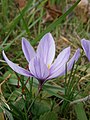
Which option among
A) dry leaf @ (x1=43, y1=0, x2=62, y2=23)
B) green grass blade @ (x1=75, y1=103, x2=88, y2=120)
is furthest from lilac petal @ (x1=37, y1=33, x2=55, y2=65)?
dry leaf @ (x1=43, y1=0, x2=62, y2=23)

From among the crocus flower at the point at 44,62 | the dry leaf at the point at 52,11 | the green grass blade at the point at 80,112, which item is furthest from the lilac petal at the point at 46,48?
the dry leaf at the point at 52,11

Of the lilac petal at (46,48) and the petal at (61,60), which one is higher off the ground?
the lilac petal at (46,48)

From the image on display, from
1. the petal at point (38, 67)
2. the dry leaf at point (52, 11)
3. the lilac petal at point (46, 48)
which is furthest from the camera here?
the dry leaf at point (52, 11)

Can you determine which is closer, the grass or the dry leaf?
the grass

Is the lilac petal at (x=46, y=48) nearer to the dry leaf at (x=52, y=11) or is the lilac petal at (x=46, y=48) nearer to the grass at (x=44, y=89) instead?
the grass at (x=44, y=89)

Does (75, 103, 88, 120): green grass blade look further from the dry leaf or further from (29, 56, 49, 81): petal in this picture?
the dry leaf

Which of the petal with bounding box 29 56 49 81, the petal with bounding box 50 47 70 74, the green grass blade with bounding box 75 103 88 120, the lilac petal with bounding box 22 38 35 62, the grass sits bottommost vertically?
the green grass blade with bounding box 75 103 88 120

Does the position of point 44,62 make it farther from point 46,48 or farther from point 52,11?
point 52,11
